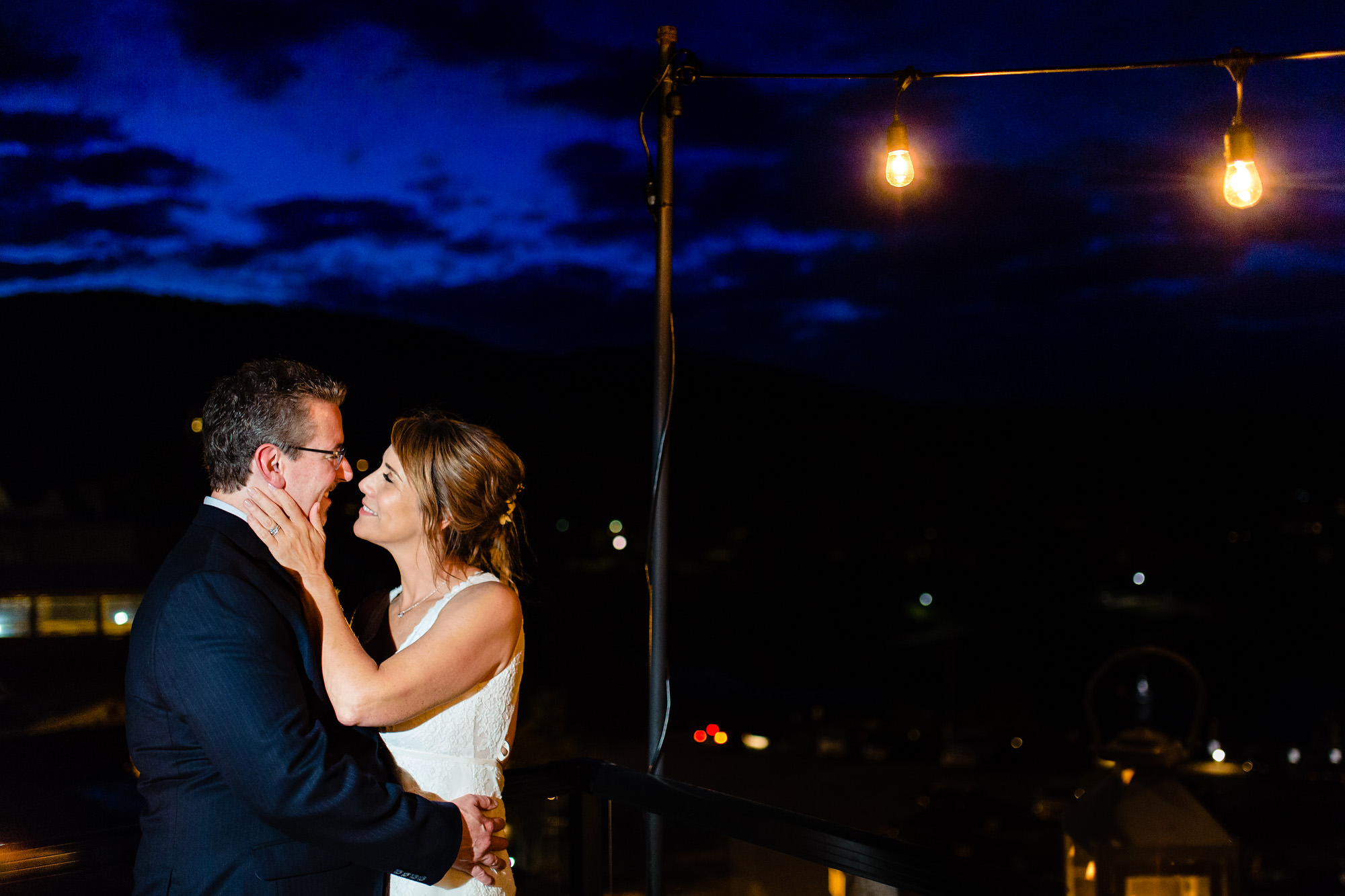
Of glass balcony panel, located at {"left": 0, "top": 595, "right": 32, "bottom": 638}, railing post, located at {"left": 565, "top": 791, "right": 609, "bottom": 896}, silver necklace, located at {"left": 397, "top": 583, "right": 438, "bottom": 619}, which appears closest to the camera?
silver necklace, located at {"left": 397, "top": 583, "right": 438, "bottom": 619}

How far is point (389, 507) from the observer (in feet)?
6.64

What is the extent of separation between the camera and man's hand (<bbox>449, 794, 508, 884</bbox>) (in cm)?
185

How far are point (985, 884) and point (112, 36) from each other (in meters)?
8.11

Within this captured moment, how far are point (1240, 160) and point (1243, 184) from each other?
0.07 m

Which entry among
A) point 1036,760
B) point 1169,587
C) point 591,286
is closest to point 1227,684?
point 1169,587

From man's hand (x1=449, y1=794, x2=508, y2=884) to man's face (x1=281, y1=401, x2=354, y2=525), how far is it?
654mm

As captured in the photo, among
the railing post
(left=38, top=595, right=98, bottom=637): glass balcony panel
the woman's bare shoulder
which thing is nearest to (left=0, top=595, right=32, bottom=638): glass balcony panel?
(left=38, top=595, right=98, bottom=637): glass balcony panel

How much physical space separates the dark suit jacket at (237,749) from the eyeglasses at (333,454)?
18 centimetres

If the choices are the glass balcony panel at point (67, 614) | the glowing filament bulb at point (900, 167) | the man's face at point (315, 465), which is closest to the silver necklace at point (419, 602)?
the man's face at point (315, 465)

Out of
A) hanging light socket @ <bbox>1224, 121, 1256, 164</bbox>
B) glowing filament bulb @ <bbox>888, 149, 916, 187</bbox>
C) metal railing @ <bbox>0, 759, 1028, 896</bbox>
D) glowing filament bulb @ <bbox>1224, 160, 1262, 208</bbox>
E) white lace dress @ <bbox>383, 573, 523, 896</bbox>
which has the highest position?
glowing filament bulb @ <bbox>888, 149, 916, 187</bbox>

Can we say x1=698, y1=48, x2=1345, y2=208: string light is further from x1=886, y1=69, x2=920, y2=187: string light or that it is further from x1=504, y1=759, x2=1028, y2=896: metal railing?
x1=504, y1=759, x2=1028, y2=896: metal railing

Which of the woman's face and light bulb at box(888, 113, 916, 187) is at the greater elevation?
light bulb at box(888, 113, 916, 187)

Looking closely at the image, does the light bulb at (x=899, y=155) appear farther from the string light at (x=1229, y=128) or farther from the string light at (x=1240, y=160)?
the string light at (x=1240, y=160)

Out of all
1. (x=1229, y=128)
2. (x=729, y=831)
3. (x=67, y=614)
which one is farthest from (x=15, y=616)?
(x=1229, y=128)
